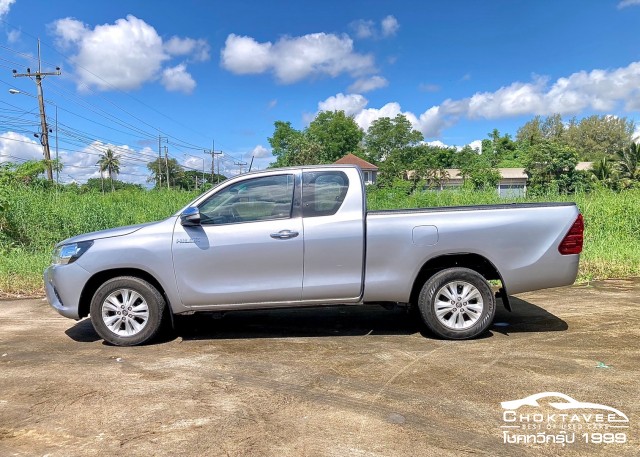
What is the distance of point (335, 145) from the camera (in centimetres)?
8675

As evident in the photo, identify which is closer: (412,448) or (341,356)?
(412,448)

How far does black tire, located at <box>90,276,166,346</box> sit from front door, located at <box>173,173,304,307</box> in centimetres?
34

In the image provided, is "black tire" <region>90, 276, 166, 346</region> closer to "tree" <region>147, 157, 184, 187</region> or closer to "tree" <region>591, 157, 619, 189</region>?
"tree" <region>591, 157, 619, 189</region>

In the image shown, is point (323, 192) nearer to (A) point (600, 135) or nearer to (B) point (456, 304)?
(B) point (456, 304)

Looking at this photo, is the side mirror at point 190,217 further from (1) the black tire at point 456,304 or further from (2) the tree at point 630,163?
(2) the tree at point 630,163

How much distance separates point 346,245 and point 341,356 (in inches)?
43.6

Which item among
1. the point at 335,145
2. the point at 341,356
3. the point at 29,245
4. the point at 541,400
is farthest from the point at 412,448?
the point at 335,145

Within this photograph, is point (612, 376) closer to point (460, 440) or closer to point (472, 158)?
point (460, 440)

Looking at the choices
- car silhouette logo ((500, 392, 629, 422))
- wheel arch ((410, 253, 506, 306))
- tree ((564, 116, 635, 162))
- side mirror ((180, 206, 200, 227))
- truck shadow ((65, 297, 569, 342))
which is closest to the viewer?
car silhouette logo ((500, 392, 629, 422))

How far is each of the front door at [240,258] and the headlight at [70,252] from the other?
986 mm

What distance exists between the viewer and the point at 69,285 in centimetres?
493

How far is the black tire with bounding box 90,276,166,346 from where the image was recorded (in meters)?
4.93

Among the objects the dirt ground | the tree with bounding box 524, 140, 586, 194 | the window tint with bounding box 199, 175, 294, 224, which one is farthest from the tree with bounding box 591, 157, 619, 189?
the window tint with bounding box 199, 175, 294, 224

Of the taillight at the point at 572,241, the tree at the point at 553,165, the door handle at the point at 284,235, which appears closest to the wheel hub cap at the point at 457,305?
the taillight at the point at 572,241
